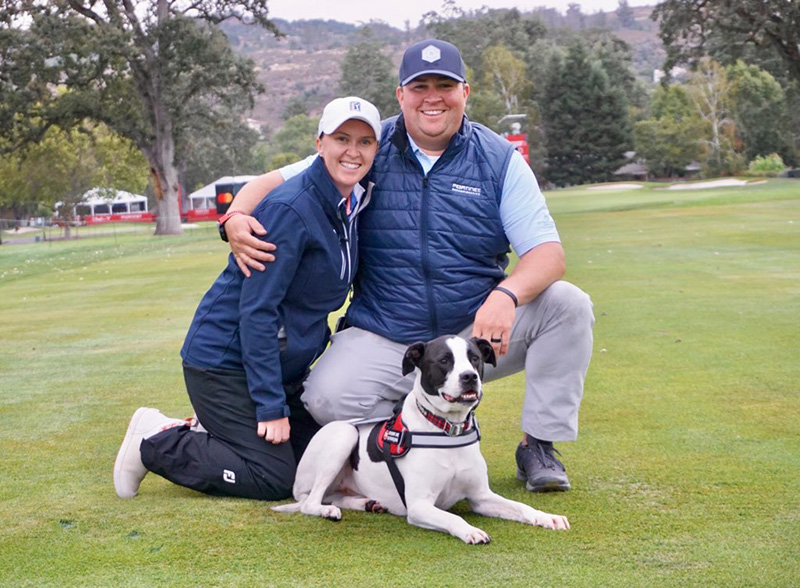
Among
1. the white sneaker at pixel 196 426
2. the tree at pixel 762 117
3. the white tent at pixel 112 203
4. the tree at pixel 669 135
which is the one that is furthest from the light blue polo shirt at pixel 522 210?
the tree at pixel 669 135

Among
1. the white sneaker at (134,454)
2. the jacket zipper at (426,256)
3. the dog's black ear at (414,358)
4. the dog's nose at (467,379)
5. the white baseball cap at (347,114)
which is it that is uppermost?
the white baseball cap at (347,114)

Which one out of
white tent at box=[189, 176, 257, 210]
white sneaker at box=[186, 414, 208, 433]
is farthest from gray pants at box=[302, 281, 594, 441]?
white tent at box=[189, 176, 257, 210]

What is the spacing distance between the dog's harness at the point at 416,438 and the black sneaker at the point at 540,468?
0.50 metres

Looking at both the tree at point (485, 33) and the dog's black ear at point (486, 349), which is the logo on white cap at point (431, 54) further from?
the tree at point (485, 33)

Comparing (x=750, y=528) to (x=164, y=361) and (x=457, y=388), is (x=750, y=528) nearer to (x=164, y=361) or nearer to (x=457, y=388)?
(x=457, y=388)

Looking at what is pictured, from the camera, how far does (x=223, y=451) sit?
→ 482 centimetres

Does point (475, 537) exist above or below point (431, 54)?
below

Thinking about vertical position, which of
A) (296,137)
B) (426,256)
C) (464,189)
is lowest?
(426,256)

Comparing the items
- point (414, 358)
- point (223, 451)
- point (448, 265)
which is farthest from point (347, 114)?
point (223, 451)

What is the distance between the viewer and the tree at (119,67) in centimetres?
4112

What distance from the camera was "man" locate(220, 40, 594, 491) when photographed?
189 inches

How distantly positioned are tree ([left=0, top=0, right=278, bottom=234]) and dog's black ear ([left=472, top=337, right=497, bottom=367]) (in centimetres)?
3982

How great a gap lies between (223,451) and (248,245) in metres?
0.96

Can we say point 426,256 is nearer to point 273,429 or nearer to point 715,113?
point 273,429
